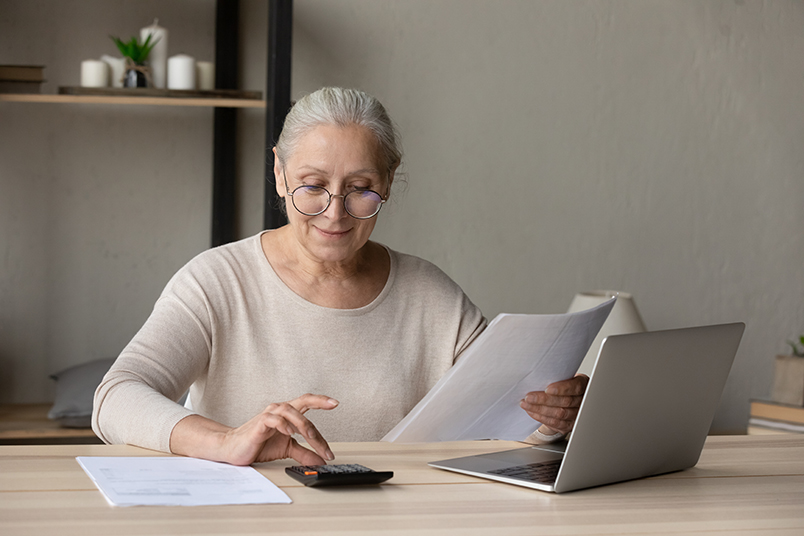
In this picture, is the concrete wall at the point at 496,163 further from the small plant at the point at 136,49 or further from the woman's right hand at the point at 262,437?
the woman's right hand at the point at 262,437

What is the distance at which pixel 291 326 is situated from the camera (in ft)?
5.09

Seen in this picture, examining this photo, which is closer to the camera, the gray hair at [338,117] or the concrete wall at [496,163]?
the gray hair at [338,117]

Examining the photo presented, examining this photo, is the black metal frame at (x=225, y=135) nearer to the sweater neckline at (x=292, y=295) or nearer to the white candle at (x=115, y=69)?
the white candle at (x=115, y=69)

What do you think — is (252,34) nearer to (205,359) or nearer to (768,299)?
(205,359)

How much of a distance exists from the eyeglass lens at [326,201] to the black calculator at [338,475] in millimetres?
602

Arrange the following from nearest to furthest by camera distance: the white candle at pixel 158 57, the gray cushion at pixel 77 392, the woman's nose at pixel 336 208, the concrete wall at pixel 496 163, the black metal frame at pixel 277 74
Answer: the woman's nose at pixel 336 208
the black metal frame at pixel 277 74
the gray cushion at pixel 77 392
the white candle at pixel 158 57
the concrete wall at pixel 496 163

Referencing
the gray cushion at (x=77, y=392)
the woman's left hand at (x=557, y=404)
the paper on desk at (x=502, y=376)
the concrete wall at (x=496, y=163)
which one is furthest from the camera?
the concrete wall at (x=496, y=163)

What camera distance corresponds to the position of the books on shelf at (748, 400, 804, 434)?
266cm

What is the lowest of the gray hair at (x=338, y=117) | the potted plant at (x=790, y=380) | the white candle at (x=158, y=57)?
the potted plant at (x=790, y=380)

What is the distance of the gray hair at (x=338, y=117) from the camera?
4.82ft

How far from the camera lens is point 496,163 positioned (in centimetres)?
293

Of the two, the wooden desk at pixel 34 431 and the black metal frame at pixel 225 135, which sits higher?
the black metal frame at pixel 225 135

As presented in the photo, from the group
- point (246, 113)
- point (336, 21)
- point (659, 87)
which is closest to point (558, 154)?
point (659, 87)

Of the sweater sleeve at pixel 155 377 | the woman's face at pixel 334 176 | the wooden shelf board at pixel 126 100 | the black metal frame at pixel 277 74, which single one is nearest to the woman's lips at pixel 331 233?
the woman's face at pixel 334 176
